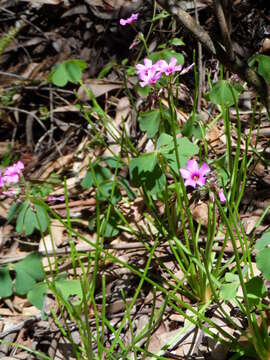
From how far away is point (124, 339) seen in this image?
1415 millimetres

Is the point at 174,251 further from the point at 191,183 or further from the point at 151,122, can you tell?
the point at 151,122

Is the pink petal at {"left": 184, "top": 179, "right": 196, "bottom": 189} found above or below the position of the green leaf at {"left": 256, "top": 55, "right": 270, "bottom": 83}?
below

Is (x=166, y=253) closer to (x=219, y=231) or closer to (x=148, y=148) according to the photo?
(x=219, y=231)

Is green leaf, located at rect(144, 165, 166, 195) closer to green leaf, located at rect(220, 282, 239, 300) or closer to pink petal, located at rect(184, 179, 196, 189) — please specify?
pink petal, located at rect(184, 179, 196, 189)

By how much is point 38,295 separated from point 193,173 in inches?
18.7

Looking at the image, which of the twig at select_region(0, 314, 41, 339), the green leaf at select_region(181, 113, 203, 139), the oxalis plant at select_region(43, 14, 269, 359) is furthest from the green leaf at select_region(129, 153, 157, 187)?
the twig at select_region(0, 314, 41, 339)

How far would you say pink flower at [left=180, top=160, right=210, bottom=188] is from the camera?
1.19 metres

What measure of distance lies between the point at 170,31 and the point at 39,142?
725mm

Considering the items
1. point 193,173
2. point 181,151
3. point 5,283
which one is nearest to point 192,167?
point 193,173

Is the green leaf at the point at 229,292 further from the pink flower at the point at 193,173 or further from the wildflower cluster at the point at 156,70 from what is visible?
the wildflower cluster at the point at 156,70

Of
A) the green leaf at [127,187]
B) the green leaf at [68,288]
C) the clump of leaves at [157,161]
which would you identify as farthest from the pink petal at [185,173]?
the green leaf at [127,187]

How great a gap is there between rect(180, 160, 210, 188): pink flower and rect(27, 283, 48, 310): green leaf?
0.43m

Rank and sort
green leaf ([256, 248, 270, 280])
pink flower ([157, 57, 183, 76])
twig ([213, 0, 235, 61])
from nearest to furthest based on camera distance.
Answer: green leaf ([256, 248, 270, 280]), twig ([213, 0, 235, 61]), pink flower ([157, 57, 183, 76])

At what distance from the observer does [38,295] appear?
4.17ft
